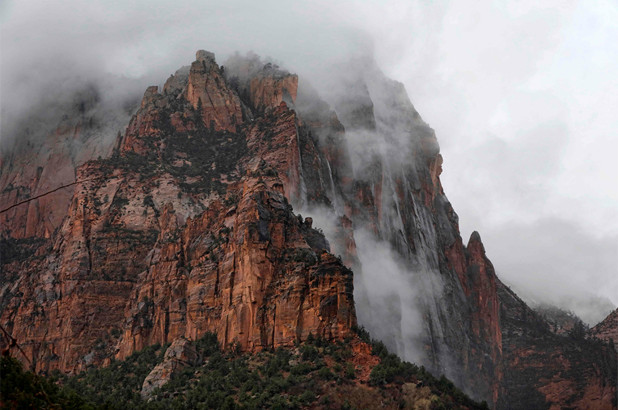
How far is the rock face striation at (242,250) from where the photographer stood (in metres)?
113

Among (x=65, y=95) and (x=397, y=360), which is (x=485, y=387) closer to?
(x=397, y=360)

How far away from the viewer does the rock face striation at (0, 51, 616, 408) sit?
4444 inches

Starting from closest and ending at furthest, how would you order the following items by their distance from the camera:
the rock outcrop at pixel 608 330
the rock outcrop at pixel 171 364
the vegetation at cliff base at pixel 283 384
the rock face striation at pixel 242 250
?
the vegetation at cliff base at pixel 283 384
the rock outcrop at pixel 171 364
the rock face striation at pixel 242 250
the rock outcrop at pixel 608 330

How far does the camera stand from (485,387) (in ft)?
615

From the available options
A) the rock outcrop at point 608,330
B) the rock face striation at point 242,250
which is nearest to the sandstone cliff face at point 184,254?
the rock face striation at point 242,250

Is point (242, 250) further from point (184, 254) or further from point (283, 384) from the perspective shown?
point (283, 384)

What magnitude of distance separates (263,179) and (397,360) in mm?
36846

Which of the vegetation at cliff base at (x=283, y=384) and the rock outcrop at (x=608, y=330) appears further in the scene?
the rock outcrop at (x=608, y=330)

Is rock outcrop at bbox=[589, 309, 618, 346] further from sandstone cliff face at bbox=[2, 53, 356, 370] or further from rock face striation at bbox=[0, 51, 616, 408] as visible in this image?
sandstone cliff face at bbox=[2, 53, 356, 370]

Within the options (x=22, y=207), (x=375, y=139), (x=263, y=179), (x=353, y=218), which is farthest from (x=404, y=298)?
(x=22, y=207)

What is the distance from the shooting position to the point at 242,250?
113 m

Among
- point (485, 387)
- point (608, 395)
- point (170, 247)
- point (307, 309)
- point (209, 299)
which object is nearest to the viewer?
point (307, 309)

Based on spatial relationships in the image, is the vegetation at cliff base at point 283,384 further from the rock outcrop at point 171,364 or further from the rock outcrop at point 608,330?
the rock outcrop at point 608,330

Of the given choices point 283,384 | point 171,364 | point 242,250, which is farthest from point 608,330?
point 171,364
